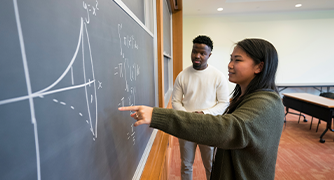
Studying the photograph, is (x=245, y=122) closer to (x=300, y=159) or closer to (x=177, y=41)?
(x=300, y=159)

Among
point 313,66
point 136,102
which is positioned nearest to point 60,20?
point 136,102

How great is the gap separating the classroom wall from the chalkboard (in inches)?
235

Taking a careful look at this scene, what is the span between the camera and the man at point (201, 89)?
1.49 m

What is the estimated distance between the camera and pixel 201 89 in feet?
4.92

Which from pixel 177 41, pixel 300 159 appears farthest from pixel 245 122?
pixel 177 41

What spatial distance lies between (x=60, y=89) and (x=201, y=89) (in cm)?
131

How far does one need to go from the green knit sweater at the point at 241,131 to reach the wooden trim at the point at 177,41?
2667 millimetres

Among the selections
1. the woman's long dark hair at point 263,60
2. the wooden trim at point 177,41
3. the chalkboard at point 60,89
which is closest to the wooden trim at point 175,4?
the wooden trim at point 177,41

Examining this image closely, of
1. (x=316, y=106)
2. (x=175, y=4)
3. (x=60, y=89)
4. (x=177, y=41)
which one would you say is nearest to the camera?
(x=60, y=89)

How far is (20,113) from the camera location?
0.71 feet

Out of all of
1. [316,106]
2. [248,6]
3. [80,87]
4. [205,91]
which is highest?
[248,6]

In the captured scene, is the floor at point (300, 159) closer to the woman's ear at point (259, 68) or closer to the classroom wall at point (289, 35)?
the woman's ear at point (259, 68)

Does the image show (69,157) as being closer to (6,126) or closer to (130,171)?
(6,126)

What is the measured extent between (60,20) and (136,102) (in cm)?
52
